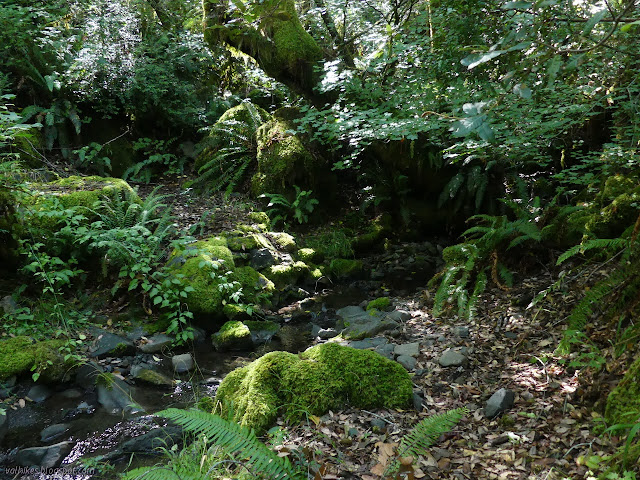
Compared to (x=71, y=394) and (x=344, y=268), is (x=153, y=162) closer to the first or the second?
(x=344, y=268)

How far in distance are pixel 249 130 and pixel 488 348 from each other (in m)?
7.34

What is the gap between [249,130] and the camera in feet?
31.7

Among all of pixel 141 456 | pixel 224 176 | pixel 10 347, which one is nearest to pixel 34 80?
pixel 224 176

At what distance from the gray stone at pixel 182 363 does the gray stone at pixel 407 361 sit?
8.02 ft

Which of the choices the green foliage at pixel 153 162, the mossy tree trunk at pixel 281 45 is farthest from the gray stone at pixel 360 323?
the green foliage at pixel 153 162

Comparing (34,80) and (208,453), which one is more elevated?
(34,80)

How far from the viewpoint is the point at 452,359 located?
3.84m

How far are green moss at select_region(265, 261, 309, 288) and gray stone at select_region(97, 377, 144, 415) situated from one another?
2.91m

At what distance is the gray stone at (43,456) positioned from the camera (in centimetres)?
345

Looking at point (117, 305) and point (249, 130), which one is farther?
point (249, 130)

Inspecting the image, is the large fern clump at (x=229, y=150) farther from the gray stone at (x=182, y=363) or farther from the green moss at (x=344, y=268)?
the gray stone at (x=182, y=363)

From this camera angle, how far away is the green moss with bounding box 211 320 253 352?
540cm

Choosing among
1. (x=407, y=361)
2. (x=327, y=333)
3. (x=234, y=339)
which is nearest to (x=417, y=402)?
(x=407, y=361)

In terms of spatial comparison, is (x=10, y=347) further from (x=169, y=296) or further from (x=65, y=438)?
(x=169, y=296)
